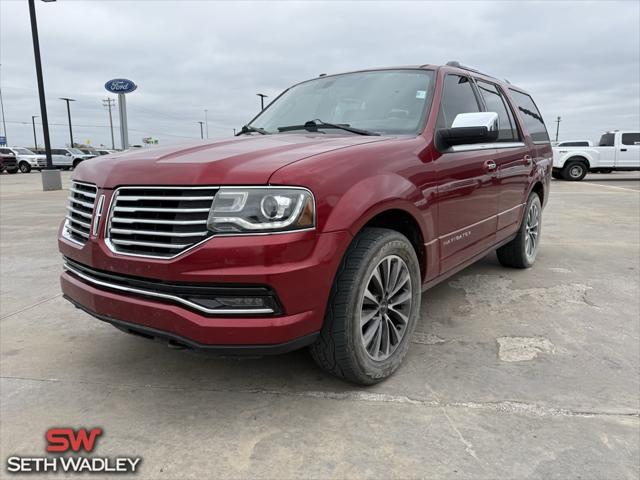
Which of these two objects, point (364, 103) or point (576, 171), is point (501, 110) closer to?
point (364, 103)

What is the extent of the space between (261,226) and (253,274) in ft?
0.67

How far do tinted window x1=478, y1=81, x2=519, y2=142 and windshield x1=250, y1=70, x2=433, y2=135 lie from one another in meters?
0.94

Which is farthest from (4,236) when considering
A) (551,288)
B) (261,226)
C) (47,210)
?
(551,288)

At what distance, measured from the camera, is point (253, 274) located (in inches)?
77.0

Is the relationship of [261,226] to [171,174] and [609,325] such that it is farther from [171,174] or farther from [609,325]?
[609,325]

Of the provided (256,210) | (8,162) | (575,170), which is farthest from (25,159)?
(256,210)

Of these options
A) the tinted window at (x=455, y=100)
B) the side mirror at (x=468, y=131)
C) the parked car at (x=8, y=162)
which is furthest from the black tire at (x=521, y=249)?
the parked car at (x=8, y=162)

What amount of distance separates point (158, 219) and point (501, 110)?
3431mm

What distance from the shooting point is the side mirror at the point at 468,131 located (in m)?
2.84

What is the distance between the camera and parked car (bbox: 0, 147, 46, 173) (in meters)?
31.5

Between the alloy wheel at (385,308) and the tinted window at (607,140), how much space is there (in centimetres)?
2001

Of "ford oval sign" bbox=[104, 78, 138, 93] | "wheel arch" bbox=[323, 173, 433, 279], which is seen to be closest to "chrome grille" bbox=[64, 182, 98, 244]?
"wheel arch" bbox=[323, 173, 433, 279]

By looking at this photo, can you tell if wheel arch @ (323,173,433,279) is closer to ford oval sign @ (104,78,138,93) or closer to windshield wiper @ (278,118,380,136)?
windshield wiper @ (278,118,380,136)

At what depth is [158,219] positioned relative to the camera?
2100 mm
